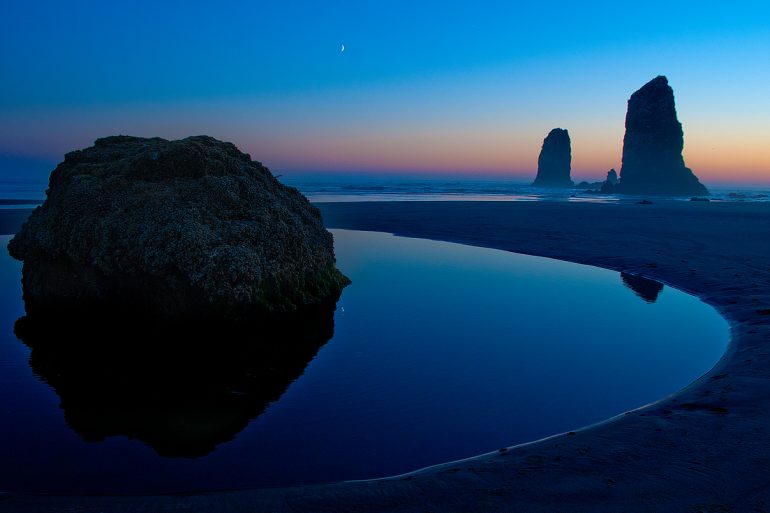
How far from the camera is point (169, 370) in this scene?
6.36 meters

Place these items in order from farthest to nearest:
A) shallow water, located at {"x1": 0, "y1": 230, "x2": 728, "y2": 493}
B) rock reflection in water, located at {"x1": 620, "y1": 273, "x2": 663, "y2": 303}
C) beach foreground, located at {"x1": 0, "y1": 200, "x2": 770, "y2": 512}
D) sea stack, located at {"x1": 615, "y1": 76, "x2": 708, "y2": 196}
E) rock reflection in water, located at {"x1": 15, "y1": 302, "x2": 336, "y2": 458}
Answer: sea stack, located at {"x1": 615, "y1": 76, "x2": 708, "y2": 196}, rock reflection in water, located at {"x1": 620, "y1": 273, "x2": 663, "y2": 303}, rock reflection in water, located at {"x1": 15, "y1": 302, "x2": 336, "y2": 458}, shallow water, located at {"x1": 0, "y1": 230, "x2": 728, "y2": 493}, beach foreground, located at {"x1": 0, "y1": 200, "x2": 770, "y2": 512}

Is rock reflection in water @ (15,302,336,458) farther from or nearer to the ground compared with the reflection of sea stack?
nearer to the ground

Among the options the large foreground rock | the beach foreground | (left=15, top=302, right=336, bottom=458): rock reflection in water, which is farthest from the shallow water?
the large foreground rock

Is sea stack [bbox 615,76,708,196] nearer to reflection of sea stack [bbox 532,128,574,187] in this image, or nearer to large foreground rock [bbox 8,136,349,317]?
reflection of sea stack [bbox 532,128,574,187]

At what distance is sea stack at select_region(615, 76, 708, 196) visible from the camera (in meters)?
114

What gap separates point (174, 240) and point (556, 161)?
662ft

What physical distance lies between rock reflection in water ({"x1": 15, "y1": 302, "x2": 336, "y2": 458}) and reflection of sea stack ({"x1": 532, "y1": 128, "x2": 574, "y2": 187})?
195 meters

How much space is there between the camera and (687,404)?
216 inches

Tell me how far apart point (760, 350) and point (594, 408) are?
3.56m

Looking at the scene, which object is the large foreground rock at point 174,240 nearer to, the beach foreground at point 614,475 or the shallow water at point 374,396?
the shallow water at point 374,396


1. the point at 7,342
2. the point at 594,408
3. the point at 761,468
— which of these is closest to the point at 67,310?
the point at 7,342

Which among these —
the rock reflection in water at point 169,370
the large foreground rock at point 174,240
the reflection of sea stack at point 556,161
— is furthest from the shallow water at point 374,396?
the reflection of sea stack at point 556,161

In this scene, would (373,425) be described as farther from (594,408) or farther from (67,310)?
(67,310)

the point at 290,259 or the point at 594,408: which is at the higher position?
the point at 290,259
